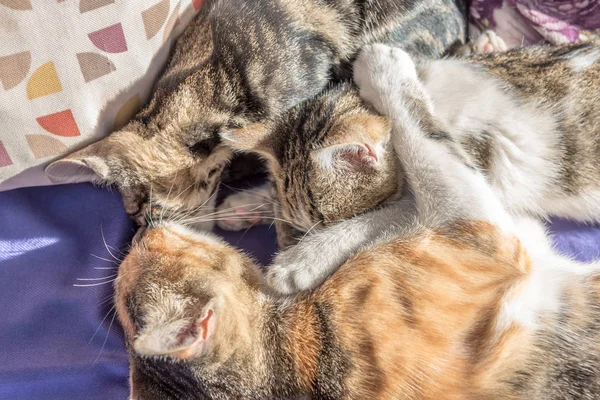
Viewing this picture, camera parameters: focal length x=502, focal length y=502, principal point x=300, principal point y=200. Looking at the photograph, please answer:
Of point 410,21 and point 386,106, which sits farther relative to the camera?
point 410,21

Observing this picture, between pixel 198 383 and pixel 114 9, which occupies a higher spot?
pixel 114 9

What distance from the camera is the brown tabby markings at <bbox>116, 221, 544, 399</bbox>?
1.24 metres

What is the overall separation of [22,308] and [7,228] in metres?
0.28

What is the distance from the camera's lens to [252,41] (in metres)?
1.50

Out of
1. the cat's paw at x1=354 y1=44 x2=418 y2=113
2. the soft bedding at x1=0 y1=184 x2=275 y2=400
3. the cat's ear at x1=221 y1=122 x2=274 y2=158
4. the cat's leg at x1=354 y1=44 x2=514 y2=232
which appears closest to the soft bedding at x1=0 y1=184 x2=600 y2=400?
the soft bedding at x1=0 y1=184 x2=275 y2=400

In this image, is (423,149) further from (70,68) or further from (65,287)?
(65,287)

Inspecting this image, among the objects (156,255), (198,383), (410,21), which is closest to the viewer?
(198,383)

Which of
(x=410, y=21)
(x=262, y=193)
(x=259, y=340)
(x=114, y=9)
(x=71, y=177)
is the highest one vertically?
(x=114, y=9)

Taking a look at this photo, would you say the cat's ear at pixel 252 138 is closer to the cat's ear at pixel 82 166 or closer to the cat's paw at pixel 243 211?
the cat's paw at pixel 243 211

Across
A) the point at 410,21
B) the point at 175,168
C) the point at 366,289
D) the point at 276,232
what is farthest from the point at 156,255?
the point at 410,21

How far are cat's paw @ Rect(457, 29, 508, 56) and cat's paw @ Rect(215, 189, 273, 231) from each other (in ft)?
2.87

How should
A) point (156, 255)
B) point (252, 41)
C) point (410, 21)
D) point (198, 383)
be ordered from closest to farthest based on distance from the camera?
point (198, 383) < point (156, 255) < point (252, 41) < point (410, 21)

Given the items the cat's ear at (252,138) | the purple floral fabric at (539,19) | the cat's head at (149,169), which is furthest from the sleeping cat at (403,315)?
the purple floral fabric at (539,19)

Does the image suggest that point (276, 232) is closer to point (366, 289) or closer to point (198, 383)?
point (366, 289)
